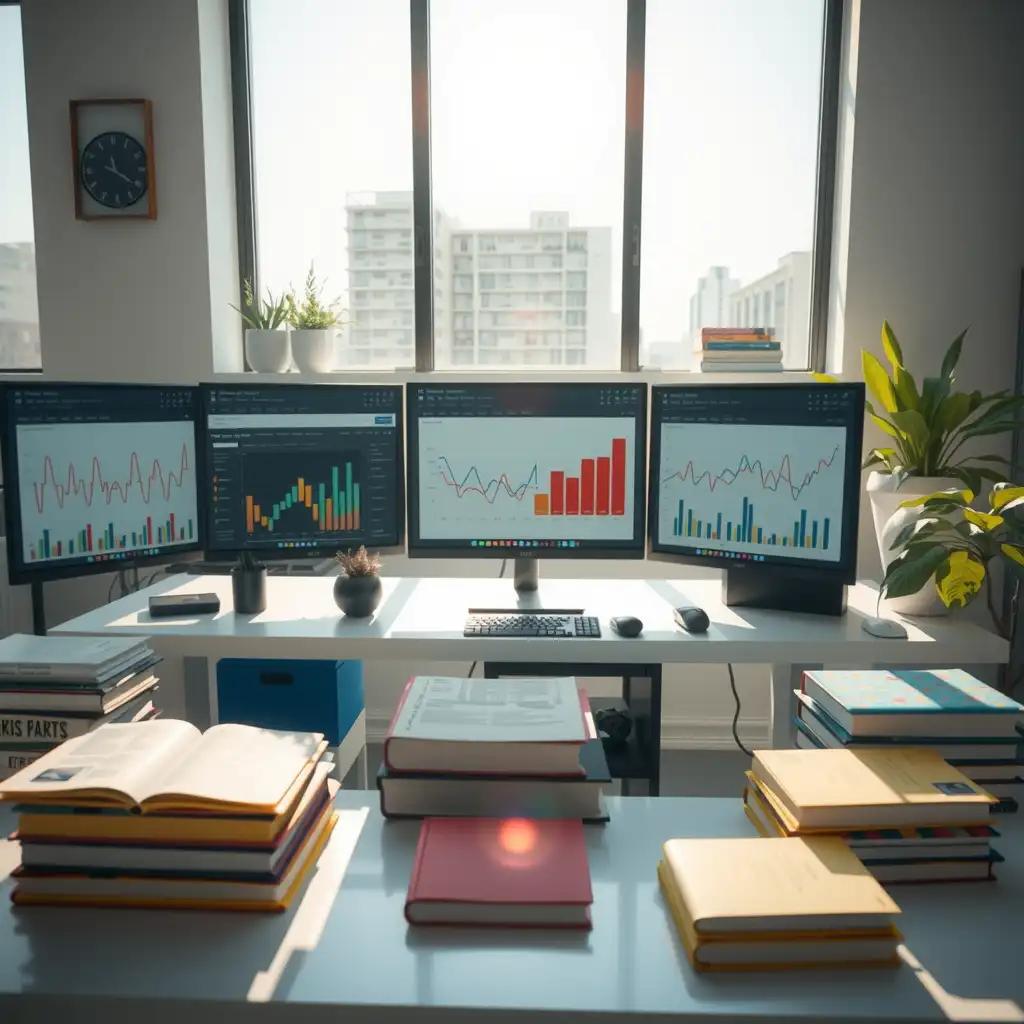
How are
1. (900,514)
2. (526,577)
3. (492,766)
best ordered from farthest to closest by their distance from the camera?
(526,577) → (900,514) → (492,766)

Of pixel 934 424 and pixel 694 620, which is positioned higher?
A: pixel 934 424

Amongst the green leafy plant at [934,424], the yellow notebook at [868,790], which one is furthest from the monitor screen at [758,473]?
the yellow notebook at [868,790]

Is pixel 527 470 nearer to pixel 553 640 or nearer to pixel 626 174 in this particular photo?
pixel 553 640

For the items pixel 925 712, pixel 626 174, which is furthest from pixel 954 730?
pixel 626 174

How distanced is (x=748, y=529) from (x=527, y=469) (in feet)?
1.94

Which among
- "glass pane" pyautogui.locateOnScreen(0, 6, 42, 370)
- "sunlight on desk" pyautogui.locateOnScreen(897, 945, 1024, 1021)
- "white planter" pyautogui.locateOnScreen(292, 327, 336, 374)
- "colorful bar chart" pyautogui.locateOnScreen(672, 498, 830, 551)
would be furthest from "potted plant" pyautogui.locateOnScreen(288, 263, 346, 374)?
"sunlight on desk" pyautogui.locateOnScreen(897, 945, 1024, 1021)

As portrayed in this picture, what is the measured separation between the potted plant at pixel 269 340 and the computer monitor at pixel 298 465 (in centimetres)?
117

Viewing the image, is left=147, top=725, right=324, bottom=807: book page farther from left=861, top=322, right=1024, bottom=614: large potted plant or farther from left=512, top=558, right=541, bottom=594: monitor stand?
left=861, top=322, right=1024, bottom=614: large potted plant

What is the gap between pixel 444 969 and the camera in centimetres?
85

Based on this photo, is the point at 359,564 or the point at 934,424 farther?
the point at 934,424

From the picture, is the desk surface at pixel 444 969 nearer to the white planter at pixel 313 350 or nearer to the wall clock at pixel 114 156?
the white planter at pixel 313 350

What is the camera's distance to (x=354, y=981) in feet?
2.75

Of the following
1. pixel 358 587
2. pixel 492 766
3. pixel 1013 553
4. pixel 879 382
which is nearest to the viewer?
pixel 492 766

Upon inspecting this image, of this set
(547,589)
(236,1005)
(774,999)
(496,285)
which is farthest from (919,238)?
(236,1005)
